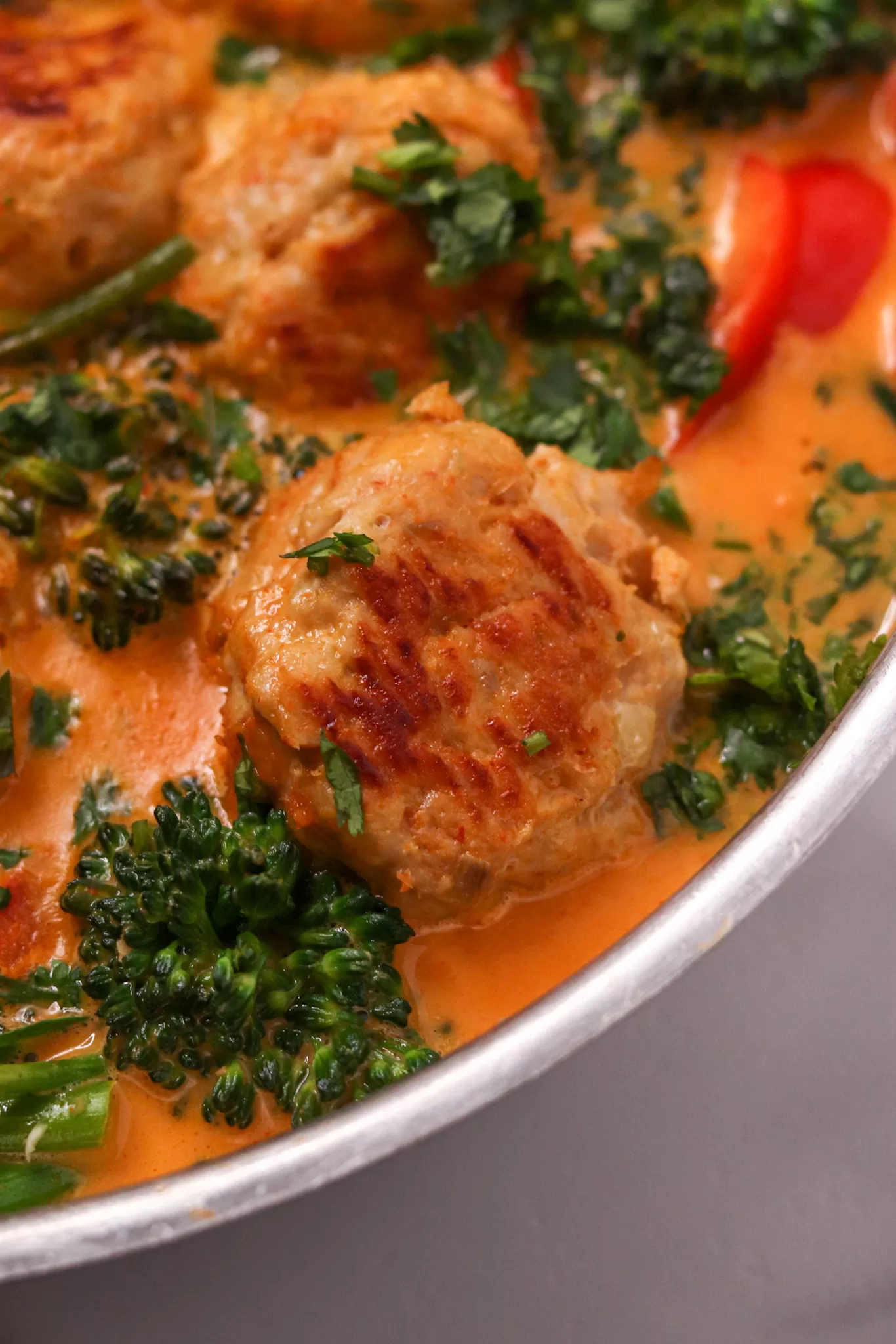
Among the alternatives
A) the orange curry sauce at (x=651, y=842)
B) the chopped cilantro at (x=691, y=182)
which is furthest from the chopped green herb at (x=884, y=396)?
the chopped cilantro at (x=691, y=182)

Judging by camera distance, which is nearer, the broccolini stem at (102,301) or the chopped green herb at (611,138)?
the broccolini stem at (102,301)

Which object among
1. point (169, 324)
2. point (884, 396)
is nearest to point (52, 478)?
point (169, 324)

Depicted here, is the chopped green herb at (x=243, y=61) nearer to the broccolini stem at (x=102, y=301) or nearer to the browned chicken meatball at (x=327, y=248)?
the browned chicken meatball at (x=327, y=248)

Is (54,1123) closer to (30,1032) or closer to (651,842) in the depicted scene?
(30,1032)

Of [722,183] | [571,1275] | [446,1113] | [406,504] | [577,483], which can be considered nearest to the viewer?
[446,1113]

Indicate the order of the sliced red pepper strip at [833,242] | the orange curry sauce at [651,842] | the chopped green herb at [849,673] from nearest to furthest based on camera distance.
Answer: the orange curry sauce at [651,842], the chopped green herb at [849,673], the sliced red pepper strip at [833,242]

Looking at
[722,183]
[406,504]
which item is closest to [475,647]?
[406,504]

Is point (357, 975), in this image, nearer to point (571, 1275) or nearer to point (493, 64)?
point (571, 1275)
